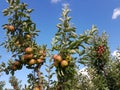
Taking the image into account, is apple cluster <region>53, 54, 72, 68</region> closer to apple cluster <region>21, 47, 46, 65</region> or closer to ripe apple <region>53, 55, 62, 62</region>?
ripe apple <region>53, 55, 62, 62</region>

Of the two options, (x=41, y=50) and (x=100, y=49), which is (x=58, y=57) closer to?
(x=41, y=50)

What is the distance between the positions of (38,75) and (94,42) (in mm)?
14413

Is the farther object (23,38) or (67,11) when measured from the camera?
(23,38)

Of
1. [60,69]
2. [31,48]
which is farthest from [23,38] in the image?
[60,69]

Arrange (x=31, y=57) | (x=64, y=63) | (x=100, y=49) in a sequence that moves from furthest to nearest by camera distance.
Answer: (x=100, y=49), (x=31, y=57), (x=64, y=63)

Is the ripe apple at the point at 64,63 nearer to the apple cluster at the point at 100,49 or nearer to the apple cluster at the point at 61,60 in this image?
the apple cluster at the point at 61,60

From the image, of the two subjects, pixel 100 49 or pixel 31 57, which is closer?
pixel 31 57

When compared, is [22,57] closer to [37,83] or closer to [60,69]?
[37,83]

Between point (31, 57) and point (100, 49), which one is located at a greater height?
point (100, 49)

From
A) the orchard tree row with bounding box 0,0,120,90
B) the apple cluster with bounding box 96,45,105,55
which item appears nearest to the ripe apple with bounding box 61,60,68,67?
the orchard tree row with bounding box 0,0,120,90

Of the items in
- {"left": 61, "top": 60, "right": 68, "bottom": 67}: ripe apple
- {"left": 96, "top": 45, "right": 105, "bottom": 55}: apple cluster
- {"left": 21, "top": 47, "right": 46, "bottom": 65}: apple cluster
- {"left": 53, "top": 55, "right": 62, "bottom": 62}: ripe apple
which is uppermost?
{"left": 96, "top": 45, "right": 105, "bottom": 55}: apple cluster

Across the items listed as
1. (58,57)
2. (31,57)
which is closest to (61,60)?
(58,57)

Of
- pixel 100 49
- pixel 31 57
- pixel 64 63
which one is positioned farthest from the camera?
pixel 100 49

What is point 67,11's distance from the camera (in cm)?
650
